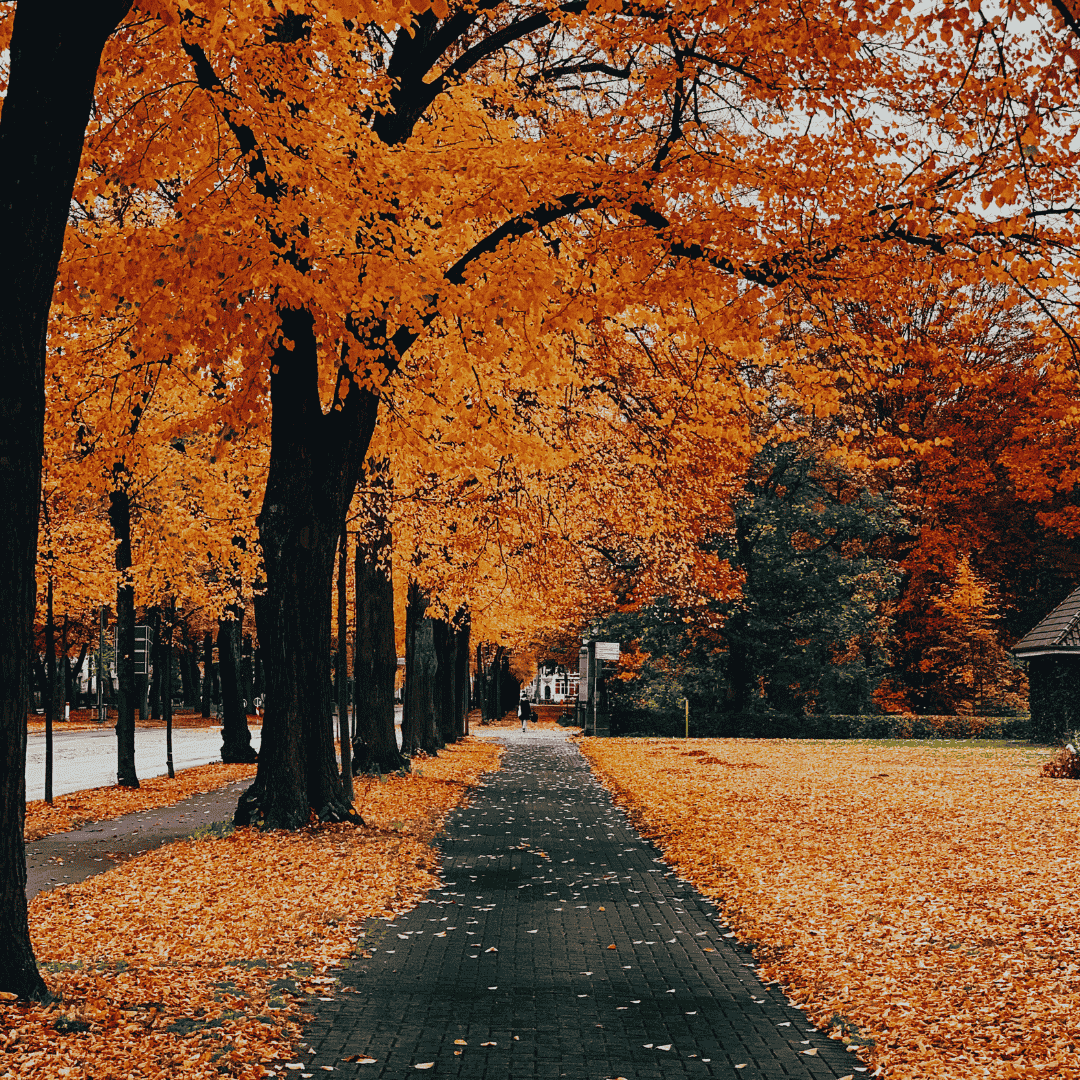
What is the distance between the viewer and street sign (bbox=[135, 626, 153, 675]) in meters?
19.2

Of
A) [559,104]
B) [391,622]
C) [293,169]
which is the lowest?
[391,622]

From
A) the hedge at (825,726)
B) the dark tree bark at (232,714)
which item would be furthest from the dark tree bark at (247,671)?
the dark tree bark at (232,714)

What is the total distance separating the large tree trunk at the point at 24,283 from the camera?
5391mm

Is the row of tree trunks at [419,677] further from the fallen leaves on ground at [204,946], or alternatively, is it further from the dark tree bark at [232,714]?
the fallen leaves on ground at [204,946]

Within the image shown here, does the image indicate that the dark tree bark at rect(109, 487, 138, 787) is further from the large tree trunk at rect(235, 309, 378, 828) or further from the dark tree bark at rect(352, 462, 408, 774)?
the large tree trunk at rect(235, 309, 378, 828)

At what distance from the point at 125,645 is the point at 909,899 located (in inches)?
563

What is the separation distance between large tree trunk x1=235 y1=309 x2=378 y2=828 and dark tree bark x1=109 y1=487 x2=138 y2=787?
23.2 feet

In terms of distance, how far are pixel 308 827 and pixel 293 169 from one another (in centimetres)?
667

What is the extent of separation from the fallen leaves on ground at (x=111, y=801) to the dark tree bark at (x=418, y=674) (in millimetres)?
5094

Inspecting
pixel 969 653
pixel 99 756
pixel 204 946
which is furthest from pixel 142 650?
pixel 969 653

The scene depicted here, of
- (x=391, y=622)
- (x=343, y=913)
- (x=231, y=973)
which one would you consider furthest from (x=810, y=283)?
(x=391, y=622)

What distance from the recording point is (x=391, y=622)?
20672 mm

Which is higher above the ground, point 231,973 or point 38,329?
point 38,329

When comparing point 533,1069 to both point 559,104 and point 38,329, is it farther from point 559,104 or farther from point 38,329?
point 559,104
